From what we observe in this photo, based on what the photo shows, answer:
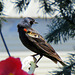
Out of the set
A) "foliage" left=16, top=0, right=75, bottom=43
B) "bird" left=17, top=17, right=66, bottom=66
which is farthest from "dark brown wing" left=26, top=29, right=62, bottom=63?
"foliage" left=16, top=0, right=75, bottom=43

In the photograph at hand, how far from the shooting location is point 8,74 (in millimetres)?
115

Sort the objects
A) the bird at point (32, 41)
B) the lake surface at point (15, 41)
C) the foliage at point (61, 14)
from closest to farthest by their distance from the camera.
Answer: the bird at point (32, 41), the foliage at point (61, 14), the lake surface at point (15, 41)

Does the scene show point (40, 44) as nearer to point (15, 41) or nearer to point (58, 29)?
point (58, 29)

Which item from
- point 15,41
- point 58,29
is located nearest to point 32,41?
point 58,29

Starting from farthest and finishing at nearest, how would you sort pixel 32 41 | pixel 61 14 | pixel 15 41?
pixel 15 41, pixel 61 14, pixel 32 41

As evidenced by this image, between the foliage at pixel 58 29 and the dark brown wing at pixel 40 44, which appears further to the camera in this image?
the foliage at pixel 58 29

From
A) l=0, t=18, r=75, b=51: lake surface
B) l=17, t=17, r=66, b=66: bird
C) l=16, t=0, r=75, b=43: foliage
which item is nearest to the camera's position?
l=17, t=17, r=66, b=66: bird

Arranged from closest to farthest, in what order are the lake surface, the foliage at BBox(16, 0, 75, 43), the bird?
the bird → the foliage at BBox(16, 0, 75, 43) → the lake surface

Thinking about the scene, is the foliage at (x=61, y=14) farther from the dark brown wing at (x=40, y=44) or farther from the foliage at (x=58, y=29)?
the dark brown wing at (x=40, y=44)

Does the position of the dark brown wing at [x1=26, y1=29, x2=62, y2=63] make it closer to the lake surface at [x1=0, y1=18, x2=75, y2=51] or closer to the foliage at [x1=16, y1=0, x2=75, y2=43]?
the foliage at [x1=16, y1=0, x2=75, y2=43]

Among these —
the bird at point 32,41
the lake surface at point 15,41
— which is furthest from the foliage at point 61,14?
the lake surface at point 15,41

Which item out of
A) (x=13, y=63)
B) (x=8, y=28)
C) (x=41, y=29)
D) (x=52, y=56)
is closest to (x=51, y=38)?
(x=52, y=56)

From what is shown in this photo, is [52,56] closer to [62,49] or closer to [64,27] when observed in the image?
[64,27]

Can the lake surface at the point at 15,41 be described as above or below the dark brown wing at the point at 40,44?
below
